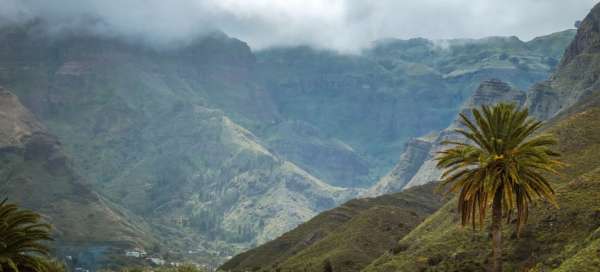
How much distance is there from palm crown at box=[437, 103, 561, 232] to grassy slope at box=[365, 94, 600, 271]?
826 cm

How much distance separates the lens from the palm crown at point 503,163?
153ft

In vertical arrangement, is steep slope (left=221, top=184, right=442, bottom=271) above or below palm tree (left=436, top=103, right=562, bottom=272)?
below

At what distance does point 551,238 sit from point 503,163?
96.8 feet

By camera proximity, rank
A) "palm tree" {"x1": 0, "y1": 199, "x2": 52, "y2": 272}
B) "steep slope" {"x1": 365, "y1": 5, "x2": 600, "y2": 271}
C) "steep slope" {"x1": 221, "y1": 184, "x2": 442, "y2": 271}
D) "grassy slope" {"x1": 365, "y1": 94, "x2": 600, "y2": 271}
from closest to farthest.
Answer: "palm tree" {"x1": 0, "y1": 199, "x2": 52, "y2": 272} < "steep slope" {"x1": 365, "y1": 5, "x2": 600, "y2": 271} < "grassy slope" {"x1": 365, "y1": 94, "x2": 600, "y2": 271} < "steep slope" {"x1": 221, "y1": 184, "x2": 442, "y2": 271}

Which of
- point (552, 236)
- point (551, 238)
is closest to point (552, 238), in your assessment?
point (551, 238)

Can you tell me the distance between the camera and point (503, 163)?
155 ft

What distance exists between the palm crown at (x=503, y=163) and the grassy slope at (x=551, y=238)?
27.1 ft

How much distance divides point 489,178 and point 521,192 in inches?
131

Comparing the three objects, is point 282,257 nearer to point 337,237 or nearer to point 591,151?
point 337,237

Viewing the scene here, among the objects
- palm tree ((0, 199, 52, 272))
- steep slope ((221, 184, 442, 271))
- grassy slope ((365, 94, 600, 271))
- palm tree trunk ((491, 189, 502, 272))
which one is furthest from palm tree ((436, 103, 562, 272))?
steep slope ((221, 184, 442, 271))

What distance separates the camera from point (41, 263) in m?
52.9

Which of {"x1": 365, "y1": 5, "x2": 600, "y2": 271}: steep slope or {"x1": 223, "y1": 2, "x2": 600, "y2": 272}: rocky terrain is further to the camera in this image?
{"x1": 223, "y1": 2, "x2": 600, "y2": 272}: rocky terrain

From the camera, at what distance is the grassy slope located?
62312mm

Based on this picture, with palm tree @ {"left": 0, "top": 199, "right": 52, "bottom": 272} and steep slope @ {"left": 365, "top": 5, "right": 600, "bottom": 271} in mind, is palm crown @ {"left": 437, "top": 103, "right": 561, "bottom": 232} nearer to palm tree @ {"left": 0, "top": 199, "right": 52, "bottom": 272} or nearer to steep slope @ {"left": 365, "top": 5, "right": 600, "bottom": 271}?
steep slope @ {"left": 365, "top": 5, "right": 600, "bottom": 271}
